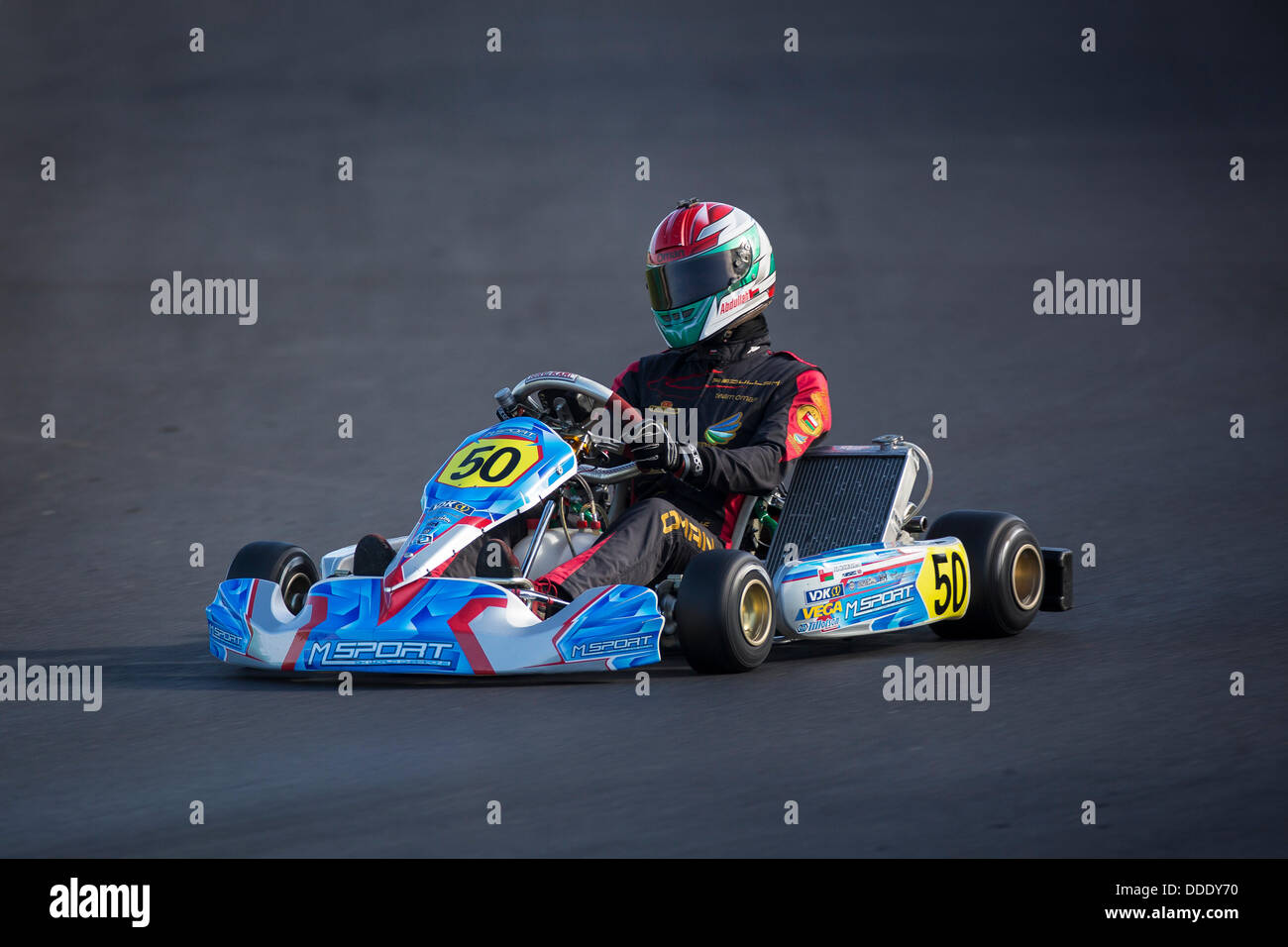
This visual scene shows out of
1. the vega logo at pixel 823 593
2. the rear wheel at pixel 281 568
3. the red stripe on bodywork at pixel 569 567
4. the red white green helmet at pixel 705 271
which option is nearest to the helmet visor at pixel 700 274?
the red white green helmet at pixel 705 271

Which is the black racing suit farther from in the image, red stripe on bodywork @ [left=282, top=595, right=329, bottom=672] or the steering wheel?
red stripe on bodywork @ [left=282, top=595, right=329, bottom=672]

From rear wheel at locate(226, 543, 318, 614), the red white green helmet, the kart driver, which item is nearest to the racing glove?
the kart driver

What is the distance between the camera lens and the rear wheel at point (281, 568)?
6043 millimetres

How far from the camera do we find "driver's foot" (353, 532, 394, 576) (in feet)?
18.6

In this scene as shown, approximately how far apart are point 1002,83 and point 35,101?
901 centimetres

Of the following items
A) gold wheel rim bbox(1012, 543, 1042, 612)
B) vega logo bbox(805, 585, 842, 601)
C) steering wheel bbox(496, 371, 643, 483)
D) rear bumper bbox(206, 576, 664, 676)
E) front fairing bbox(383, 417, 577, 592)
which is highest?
steering wheel bbox(496, 371, 643, 483)

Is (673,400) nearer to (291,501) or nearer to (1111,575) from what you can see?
(1111,575)

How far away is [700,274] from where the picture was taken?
641 centimetres

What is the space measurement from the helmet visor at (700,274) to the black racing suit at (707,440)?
0.18 meters

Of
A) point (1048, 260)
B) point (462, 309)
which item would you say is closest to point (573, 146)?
point (462, 309)

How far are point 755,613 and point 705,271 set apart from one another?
4.75ft

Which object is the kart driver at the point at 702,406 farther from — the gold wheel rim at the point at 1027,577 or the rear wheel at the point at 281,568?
the gold wheel rim at the point at 1027,577

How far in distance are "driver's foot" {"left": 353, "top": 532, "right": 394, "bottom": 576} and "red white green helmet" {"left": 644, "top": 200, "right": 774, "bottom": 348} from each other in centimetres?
135

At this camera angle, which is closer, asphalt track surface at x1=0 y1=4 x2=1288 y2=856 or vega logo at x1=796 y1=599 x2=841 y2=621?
asphalt track surface at x1=0 y1=4 x2=1288 y2=856
